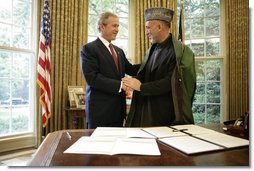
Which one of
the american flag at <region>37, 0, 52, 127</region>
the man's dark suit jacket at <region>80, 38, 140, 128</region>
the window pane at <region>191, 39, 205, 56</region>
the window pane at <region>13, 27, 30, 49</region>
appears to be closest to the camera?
the man's dark suit jacket at <region>80, 38, 140, 128</region>

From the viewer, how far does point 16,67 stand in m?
3.29

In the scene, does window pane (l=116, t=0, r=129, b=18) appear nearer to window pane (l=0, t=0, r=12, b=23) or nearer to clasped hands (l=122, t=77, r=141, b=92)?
window pane (l=0, t=0, r=12, b=23)

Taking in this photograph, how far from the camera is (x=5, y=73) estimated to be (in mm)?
3162

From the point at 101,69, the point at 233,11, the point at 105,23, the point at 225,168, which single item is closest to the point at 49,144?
the point at 225,168

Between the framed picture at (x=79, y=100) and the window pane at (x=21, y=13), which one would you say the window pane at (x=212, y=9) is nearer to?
the framed picture at (x=79, y=100)

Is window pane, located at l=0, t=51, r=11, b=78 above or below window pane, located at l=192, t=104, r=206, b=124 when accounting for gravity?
above

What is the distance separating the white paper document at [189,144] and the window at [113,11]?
10.2 ft

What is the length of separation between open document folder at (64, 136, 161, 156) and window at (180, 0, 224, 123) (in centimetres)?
336

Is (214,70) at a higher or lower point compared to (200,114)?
higher

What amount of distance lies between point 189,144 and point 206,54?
350cm

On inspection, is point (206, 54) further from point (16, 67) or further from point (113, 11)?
point (16, 67)

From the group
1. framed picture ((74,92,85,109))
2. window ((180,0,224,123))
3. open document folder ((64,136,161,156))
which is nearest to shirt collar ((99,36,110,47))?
A: open document folder ((64,136,161,156))

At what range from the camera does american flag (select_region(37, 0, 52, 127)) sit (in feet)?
10.1

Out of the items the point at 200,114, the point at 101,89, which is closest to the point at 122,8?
the point at 200,114
